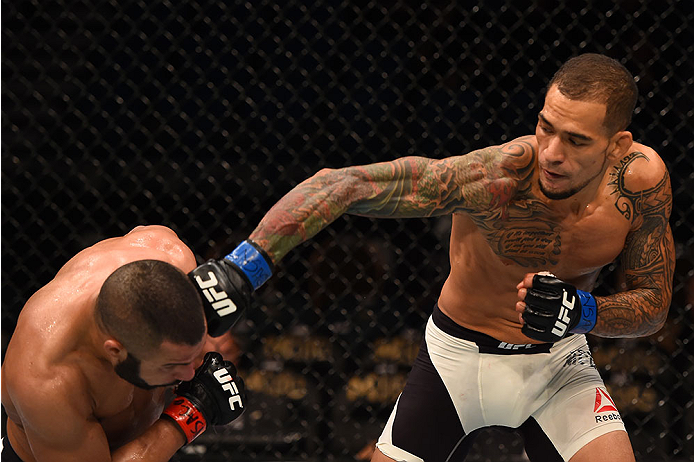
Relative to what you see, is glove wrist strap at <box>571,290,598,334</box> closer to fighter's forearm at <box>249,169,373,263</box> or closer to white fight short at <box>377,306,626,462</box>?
white fight short at <box>377,306,626,462</box>

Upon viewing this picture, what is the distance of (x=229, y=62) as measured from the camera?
350 cm

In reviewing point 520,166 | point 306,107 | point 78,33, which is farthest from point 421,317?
point 78,33

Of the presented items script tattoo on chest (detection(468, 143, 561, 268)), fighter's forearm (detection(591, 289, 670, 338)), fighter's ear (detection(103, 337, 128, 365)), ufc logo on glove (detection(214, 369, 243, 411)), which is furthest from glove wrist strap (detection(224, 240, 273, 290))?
fighter's forearm (detection(591, 289, 670, 338))

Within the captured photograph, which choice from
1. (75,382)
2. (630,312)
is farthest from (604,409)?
(75,382)

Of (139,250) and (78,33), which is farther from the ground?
(78,33)

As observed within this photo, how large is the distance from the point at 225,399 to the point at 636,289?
0.96 metres

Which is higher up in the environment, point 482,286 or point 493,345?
point 482,286

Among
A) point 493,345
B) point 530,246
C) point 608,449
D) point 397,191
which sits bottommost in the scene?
point 608,449

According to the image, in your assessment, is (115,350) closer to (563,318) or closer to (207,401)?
(207,401)

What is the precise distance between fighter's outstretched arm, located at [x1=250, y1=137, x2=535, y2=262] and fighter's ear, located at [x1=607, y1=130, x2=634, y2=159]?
165 millimetres

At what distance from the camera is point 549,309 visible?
5.36 ft

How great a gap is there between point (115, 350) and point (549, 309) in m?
0.86

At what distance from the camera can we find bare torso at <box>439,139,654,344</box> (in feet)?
5.90

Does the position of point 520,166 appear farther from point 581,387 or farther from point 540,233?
point 581,387
